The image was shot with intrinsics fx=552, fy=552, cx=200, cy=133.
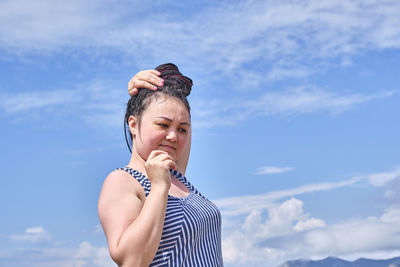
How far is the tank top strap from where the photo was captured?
3846 millimetres

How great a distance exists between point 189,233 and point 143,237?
0.50 metres

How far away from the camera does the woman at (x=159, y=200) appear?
3.41m

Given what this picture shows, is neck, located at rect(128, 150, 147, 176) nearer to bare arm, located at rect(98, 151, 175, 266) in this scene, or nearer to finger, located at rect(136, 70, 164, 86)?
bare arm, located at rect(98, 151, 175, 266)

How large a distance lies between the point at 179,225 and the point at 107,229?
50 cm

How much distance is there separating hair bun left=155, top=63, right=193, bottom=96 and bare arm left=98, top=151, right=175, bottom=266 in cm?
71

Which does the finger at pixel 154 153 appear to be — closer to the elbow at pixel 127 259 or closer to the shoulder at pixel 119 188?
the shoulder at pixel 119 188

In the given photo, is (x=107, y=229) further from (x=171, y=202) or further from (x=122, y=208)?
Answer: (x=171, y=202)

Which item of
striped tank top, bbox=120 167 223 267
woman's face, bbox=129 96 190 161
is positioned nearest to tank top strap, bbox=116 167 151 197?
striped tank top, bbox=120 167 223 267

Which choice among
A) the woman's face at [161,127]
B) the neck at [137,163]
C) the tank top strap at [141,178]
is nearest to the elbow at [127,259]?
the tank top strap at [141,178]

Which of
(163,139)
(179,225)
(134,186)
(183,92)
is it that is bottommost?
(179,225)

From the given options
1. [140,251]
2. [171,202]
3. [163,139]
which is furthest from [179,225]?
[163,139]

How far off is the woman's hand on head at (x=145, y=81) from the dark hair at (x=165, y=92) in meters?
0.03

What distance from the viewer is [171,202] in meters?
3.88

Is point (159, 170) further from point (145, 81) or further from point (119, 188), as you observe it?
point (145, 81)
